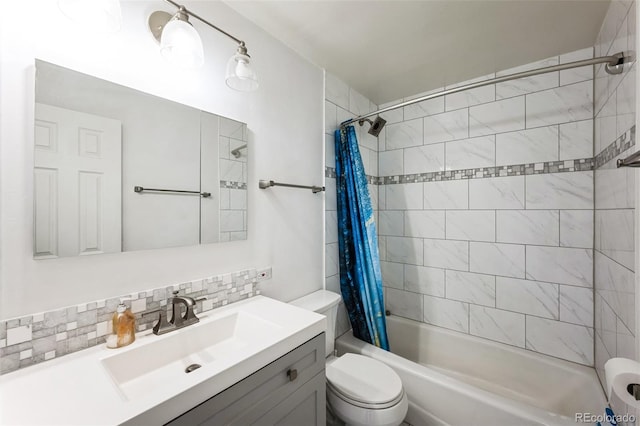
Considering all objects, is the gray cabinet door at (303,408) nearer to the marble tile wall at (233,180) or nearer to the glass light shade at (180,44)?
the marble tile wall at (233,180)

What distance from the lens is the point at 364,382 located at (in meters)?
1.40

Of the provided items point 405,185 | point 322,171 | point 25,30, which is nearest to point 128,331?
point 25,30

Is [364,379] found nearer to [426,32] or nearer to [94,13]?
[94,13]

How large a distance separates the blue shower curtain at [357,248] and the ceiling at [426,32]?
0.55 metres

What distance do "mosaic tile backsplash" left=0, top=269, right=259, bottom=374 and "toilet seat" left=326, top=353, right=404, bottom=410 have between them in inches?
31.8

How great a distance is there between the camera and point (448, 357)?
2.13m

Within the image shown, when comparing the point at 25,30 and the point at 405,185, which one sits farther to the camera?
the point at 405,185

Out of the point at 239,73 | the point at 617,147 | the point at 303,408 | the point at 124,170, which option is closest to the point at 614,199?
the point at 617,147

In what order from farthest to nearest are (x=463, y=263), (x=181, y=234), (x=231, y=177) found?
(x=463, y=263) < (x=231, y=177) < (x=181, y=234)

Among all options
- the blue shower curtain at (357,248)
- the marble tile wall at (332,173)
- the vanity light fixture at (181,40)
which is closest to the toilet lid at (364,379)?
the blue shower curtain at (357,248)

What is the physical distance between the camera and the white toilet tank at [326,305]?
162 cm

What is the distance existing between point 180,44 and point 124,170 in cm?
54

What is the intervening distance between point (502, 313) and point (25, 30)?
2.91 m

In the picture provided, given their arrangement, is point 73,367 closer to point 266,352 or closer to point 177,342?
point 177,342
